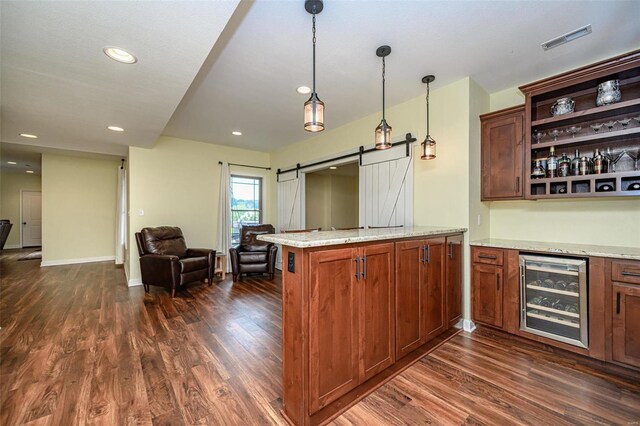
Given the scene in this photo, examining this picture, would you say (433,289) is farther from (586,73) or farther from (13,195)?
(13,195)

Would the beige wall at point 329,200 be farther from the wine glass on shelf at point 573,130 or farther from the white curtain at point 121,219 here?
the wine glass on shelf at point 573,130

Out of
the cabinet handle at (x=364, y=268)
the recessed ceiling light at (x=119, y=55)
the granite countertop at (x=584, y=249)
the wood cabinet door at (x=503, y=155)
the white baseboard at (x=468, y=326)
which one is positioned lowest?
the white baseboard at (x=468, y=326)

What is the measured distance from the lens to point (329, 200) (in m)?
7.59

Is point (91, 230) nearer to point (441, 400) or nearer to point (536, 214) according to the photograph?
point (441, 400)

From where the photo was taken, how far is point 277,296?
3945mm

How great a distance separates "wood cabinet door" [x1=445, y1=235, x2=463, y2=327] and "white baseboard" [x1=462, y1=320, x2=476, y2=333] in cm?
9

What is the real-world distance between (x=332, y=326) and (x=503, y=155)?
8.87ft

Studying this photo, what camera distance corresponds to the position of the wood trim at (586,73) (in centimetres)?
212

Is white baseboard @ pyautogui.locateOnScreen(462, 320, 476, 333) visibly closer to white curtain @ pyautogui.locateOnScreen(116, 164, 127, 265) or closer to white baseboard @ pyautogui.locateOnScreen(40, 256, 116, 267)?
white curtain @ pyautogui.locateOnScreen(116, 164, 127, 265)

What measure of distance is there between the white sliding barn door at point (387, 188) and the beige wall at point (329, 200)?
3257mm

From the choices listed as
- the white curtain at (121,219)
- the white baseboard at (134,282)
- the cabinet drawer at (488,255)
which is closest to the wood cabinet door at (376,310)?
the cabinet drawer at (488,255)

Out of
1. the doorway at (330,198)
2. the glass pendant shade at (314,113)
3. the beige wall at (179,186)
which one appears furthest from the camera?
the doorway at (330,198)

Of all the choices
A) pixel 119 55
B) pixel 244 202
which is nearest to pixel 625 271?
pixel 119 55

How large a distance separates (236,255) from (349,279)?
11.9 feet
